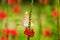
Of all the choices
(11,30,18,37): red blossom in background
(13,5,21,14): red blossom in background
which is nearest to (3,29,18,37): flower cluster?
(11,30,18,37): red blossom in background

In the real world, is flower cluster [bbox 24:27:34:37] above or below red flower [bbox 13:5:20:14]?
below

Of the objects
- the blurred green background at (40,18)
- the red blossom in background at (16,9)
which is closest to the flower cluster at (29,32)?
the blurred green background at (40,18)

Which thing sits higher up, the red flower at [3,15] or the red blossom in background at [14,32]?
the red flower at [3,15]

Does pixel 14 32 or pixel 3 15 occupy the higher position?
pixel 3 15

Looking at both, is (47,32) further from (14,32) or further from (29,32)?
(14,32)

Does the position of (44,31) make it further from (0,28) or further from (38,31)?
(0,28)

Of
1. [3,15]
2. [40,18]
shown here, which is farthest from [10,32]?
[40,18]

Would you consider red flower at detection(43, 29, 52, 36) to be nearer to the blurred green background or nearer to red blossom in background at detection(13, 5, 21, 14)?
the blurred green background

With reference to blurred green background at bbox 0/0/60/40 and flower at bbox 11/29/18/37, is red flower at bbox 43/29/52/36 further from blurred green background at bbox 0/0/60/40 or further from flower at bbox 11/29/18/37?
flower at bbox 11/29/18/37

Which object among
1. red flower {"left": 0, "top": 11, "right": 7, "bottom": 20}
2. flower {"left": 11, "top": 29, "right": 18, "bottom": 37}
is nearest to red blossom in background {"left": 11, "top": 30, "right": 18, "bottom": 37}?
flower {"left": 11, "top": 29, "right": 18, "bottom": 37}

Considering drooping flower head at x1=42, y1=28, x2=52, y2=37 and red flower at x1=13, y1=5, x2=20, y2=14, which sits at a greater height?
red flower at x1=13, y1=5, x2=20, y2=14

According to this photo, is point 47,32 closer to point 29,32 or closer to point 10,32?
point 29,32

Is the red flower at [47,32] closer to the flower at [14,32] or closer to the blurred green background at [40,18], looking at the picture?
the blurred green background at [40,18]
